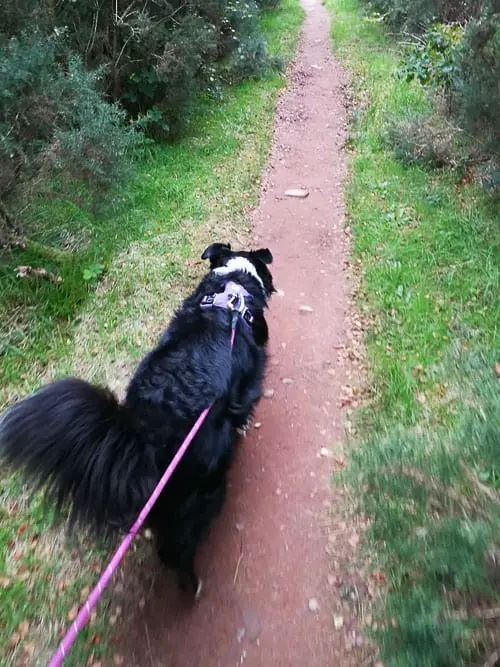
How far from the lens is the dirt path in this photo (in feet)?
8.66

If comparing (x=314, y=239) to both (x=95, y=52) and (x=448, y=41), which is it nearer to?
(x=448, y=41)

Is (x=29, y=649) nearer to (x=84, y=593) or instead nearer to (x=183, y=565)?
(x=84, y=593)

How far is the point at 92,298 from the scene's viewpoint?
5.09 m

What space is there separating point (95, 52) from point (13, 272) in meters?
4.49

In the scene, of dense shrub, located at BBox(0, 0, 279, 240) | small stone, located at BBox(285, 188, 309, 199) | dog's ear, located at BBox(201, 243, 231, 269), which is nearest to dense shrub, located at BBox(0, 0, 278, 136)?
dense shrub, located at BBox(0, 0, 279, 240)

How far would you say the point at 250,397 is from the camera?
133 inches

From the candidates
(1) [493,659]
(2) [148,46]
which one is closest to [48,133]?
(2) [148,46]

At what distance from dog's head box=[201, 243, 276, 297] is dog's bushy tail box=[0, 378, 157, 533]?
2.21 m

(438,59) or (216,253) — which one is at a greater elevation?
(438,59)

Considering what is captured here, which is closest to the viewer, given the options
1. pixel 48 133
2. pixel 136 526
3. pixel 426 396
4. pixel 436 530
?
pixel 436 530

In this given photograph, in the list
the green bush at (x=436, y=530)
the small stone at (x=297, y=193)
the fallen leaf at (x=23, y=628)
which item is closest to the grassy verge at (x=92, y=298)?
the fallen leaf at (x=23, y=628)

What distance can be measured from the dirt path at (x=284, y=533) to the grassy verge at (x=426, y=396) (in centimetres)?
40

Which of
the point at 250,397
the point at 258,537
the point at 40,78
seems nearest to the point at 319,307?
the point at 250,397

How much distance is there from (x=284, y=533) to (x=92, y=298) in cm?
323
